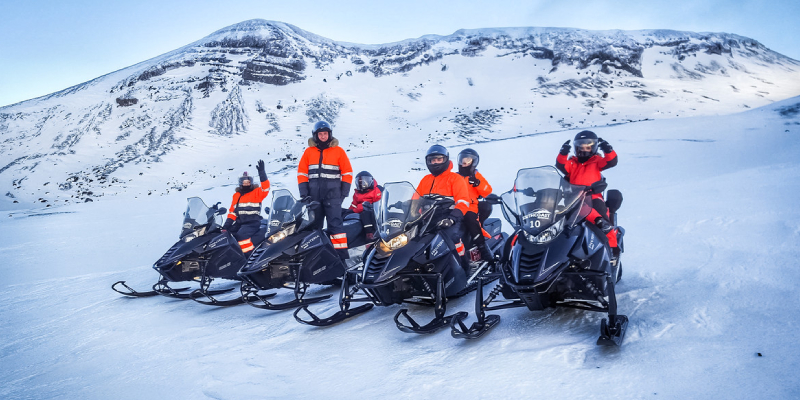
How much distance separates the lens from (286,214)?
4.70m

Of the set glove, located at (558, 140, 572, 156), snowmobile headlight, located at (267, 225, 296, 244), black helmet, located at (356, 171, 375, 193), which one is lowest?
snowmobile headlight, located at (267, 225, 296, 244)

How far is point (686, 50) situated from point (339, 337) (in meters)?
61.0

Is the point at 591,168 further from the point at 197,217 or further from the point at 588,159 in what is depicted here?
the point at 197,217

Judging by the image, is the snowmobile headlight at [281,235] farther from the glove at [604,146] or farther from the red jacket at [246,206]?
the glove at [604,146]

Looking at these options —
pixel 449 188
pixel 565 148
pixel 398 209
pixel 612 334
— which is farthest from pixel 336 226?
pixel 612 334

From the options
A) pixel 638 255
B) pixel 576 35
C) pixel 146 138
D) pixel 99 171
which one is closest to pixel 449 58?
pixel 576 35

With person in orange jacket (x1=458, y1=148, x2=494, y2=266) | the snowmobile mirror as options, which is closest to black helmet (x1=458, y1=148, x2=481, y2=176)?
person in orange jacket (x1=458, y1=148, x2=494, y2=266)

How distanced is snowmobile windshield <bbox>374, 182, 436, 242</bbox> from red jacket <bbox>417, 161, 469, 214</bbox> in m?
0.48

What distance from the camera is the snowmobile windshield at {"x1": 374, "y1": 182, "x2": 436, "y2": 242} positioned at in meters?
3.45

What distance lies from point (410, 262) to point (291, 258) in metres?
1.66

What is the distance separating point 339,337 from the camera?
346 centimetres

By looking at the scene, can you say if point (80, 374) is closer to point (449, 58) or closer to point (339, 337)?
point (339, 337)

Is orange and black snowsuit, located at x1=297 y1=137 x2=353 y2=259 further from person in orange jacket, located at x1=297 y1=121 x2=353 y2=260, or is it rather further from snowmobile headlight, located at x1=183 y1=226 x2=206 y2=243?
snowmobile headlight, located at x1=183 y1=226 x2=206 y2=243

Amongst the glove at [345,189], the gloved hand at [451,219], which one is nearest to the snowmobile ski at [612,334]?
the gloved hand at [451,219]
